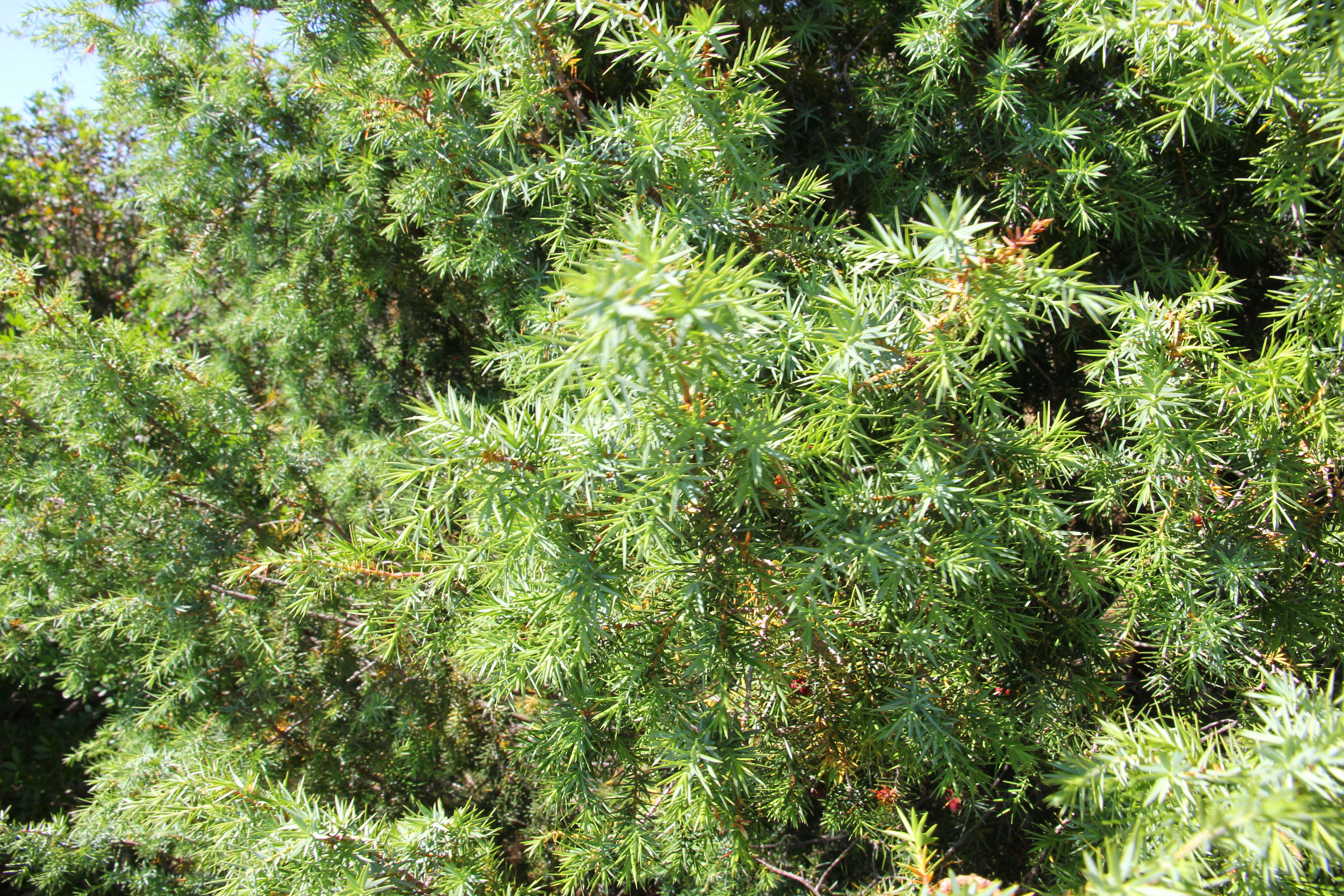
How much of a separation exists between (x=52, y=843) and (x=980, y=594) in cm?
231

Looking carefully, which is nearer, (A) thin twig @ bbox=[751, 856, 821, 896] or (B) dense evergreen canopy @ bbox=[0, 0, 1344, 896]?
(B) dense evergreen canopy @ bbox=[0, 0, 1344, 896]

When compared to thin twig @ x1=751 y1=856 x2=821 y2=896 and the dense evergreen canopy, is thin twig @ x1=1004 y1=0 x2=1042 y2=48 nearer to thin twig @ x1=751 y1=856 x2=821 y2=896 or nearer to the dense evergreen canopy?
the dense evergreen canopy

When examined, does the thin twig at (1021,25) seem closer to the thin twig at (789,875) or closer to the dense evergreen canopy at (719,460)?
the dense evergreen canopy at (719,460)

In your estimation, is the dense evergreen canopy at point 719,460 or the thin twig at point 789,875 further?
the thin twig at point 789,875

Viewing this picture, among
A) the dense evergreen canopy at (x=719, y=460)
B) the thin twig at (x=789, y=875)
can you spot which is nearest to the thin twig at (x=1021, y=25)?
the dense evergreen canopy at (x=719, y=460)

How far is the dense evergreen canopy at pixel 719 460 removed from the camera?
0.82 m

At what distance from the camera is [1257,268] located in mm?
1305

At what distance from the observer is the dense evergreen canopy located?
818 millimetres

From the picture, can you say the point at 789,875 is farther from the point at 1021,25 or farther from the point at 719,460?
the point at 1021,25

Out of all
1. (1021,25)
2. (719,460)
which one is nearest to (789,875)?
(719,460)

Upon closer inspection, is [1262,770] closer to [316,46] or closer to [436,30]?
[436,30]

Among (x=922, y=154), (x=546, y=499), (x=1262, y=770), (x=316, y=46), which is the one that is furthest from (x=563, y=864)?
(x=316, y=46)

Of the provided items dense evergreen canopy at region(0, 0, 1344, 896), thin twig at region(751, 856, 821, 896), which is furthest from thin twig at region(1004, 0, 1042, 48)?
thin twig at region(751, 856, 821, 896)

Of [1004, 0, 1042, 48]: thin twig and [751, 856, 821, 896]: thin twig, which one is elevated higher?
[1004, 0, 1042, 48]: thin twig
